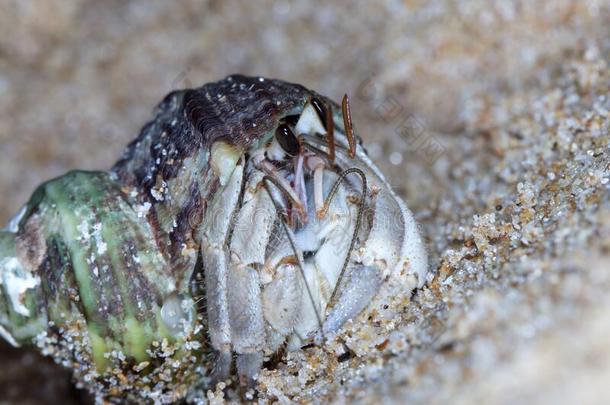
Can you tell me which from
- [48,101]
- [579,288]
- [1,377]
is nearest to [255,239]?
[579,288]

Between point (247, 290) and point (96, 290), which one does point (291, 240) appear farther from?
point (96, 290)

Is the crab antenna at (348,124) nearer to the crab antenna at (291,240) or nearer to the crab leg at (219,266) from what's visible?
the crab antenna at (291,240)

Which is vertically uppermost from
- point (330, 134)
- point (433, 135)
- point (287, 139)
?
point (433, 135)

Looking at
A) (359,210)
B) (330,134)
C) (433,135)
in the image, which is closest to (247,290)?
(359,210)

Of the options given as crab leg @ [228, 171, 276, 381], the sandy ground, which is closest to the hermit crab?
crab leg @ [228, 171, 276, 381]

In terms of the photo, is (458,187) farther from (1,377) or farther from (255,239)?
(1,377)

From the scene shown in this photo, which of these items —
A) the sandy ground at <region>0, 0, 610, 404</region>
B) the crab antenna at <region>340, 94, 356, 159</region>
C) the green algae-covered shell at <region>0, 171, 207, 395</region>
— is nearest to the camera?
the sandy ground at <region>0, 0, 610, 404</region>

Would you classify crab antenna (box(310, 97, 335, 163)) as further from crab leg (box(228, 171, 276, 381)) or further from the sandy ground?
the sandy ground

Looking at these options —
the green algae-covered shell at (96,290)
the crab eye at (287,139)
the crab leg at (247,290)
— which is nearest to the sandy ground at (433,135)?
the crab leg at (247,290)
